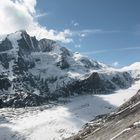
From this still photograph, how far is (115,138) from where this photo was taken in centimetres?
7875

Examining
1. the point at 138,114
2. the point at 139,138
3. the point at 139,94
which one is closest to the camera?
the point at 139,138

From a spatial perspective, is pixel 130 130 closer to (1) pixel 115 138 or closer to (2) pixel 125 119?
(1) pixel 115 138

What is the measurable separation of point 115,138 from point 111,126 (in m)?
18.4

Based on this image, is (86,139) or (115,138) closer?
(115,138)

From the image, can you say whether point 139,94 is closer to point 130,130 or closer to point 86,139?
point 86,139

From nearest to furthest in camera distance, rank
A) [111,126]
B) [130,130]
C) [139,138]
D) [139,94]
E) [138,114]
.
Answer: [139,138], [130,130], [138,114], [111,126], [139,94]

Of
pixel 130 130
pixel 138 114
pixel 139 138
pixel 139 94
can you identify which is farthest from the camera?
pixel 139 94

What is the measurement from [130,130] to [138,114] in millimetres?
13323

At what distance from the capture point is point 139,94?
Answer: 416 feet

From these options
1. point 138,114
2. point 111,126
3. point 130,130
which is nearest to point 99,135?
point 111,126

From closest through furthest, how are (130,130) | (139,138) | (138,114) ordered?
(139,138)
(130,130)
(138,114)

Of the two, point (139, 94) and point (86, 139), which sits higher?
point (139, 94)

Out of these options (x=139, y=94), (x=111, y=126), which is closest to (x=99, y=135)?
(x=111, y=126)

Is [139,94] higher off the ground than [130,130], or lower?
higher
